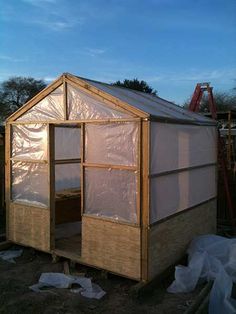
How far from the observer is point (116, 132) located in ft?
18.5

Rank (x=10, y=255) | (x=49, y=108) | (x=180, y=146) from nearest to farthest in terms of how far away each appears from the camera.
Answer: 1. (x=180, y=146)
2. (x=49, y=108)
3. (x=10, y=255)

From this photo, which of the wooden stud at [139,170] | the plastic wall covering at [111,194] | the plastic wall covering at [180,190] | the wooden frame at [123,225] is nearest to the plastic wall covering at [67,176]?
the wooden frame at [123,225]

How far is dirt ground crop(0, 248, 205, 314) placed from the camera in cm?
495

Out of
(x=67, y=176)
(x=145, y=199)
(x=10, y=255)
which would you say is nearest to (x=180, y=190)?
(x=145, y=199)

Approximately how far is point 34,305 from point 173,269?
214 centimetres

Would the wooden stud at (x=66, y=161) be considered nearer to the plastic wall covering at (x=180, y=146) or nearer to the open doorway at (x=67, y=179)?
the open doorway at (x=67, y=179)

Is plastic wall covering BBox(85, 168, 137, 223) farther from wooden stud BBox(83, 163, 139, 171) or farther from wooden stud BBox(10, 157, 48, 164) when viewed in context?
wooden stud BBox(10, 157, 48, 164)

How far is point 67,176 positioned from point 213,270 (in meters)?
4.34

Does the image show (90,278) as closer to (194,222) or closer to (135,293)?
(135,293)

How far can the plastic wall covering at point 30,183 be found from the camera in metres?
6.73

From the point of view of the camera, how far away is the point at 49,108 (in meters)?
6.59

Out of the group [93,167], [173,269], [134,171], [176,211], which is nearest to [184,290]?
[173,269]

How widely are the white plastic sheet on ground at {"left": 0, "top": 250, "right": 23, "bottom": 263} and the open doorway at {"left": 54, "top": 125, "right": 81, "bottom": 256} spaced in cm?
108

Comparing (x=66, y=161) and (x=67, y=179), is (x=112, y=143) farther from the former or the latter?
(x=67, y=179)
